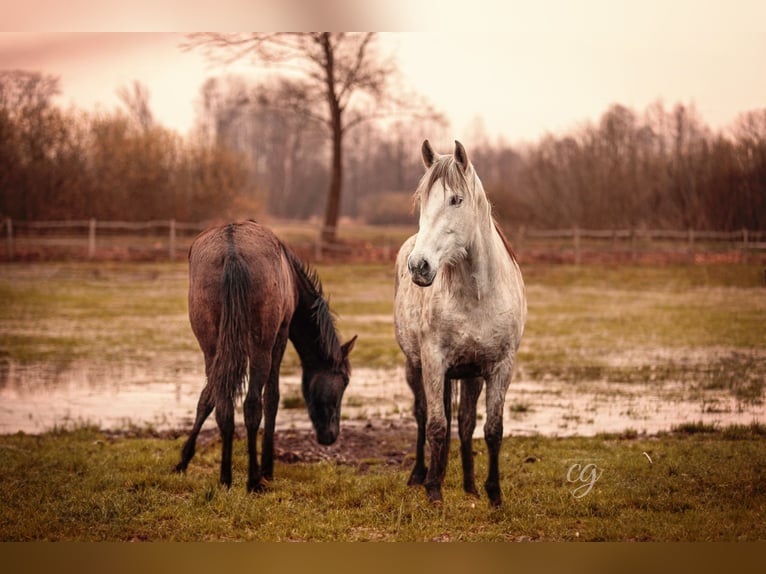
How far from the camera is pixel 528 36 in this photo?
664cm

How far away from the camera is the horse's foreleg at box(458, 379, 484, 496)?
4.56m

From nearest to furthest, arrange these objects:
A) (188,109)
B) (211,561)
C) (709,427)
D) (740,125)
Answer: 1. (211,561)
2. (709,427)
3. (740,125)
4. (188,109)

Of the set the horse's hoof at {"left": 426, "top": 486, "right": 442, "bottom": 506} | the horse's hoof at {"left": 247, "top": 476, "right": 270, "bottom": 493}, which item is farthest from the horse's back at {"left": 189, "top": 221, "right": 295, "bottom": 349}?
the horse's hoof at {"left": 426, "top": 486, "right": 442, "bottom": 506}

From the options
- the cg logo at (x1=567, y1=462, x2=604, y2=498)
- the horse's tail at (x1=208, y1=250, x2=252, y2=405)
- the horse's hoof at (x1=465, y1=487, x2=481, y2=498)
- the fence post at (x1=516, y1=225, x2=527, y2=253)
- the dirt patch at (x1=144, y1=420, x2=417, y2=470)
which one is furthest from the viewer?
the fence post at (x1=516, y1=225, x2=527, y2=253)

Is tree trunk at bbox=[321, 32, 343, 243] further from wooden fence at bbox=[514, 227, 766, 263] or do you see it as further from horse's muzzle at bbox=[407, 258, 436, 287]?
horse's muzzle at bbox=[407, 258, 436, 287]

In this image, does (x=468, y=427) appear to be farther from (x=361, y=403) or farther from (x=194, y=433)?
(x=361, y=403)

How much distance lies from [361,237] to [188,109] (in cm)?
539

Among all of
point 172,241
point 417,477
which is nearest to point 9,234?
point 172,241

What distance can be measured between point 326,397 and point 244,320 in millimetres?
1116

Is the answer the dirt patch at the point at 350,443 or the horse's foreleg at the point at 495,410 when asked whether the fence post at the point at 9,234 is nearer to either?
the dirt patch at the point at 350,443

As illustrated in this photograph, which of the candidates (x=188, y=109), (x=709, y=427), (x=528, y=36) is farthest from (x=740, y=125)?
(x=188, y=109)

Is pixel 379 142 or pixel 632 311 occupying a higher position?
pixel 379 142

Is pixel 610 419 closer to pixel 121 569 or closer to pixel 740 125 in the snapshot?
pixel 740 125

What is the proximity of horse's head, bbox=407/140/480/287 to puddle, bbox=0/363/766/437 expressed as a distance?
2710 mm
